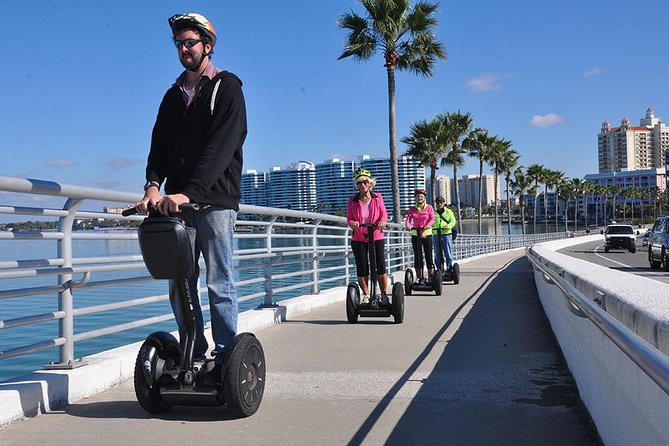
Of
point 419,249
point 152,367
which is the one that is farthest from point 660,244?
point 152,367

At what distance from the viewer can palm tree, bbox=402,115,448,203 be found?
45.9 metres

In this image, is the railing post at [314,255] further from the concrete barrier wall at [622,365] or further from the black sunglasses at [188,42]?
the black sunglasses at [188,42]

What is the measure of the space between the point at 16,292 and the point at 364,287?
5492mm

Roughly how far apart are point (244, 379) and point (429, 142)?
→ 42609 millimetres

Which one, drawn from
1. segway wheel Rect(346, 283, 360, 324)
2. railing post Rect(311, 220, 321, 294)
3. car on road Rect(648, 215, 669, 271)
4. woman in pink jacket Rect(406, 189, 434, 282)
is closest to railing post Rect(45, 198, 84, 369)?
segway wheel Rect(346, 283, 360, 324)

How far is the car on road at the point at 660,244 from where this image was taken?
2380cm

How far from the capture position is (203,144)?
4281mm

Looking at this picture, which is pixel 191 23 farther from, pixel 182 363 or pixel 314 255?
pixel 314 255

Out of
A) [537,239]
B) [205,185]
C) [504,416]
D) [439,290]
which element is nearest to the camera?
[205,185]

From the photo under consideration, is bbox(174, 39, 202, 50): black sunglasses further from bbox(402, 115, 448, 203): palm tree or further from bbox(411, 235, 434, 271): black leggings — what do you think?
bbox(402, 115, 448, 203): palm tree

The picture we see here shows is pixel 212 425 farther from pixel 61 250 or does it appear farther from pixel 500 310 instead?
pixel 500 310

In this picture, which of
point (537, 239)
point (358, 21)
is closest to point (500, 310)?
point (358, 21)

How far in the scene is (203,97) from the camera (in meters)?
4.33

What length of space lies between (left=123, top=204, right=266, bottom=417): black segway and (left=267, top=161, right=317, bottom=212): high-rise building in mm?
64468
